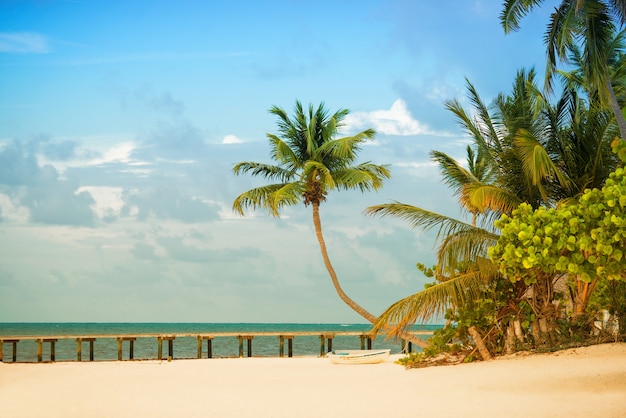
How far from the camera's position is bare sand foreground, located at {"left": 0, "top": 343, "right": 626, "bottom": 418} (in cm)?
1146

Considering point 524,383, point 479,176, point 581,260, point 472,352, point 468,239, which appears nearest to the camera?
point 581,260

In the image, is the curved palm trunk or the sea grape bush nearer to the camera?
the sea grape bush

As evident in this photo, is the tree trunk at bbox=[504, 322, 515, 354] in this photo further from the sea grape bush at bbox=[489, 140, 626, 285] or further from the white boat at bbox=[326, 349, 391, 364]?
the white boat at bbox=[326, 349, 391, 364]

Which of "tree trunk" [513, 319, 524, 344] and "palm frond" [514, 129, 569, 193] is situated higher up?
"palm frond" [514, 129, 569, 193]

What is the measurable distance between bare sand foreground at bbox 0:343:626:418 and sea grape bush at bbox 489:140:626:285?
2076 millimetres

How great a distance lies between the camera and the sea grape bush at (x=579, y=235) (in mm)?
10430

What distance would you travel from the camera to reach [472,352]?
16.5 m

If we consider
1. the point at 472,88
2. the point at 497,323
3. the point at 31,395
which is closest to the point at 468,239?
the point at 497,323

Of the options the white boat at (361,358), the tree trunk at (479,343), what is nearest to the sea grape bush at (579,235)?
the tree trunk at (479,343)

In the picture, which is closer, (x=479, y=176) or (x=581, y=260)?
(x=581, y=260)

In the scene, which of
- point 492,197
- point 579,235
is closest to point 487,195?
point 492,197

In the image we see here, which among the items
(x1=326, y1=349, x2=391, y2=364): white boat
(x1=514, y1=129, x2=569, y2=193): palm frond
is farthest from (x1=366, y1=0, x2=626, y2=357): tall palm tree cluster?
(x1=326, y1=349, x2=391, y2=364): white boat

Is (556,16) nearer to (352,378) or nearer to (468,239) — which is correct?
(468,239)

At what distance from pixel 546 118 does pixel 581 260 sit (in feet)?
20.9
